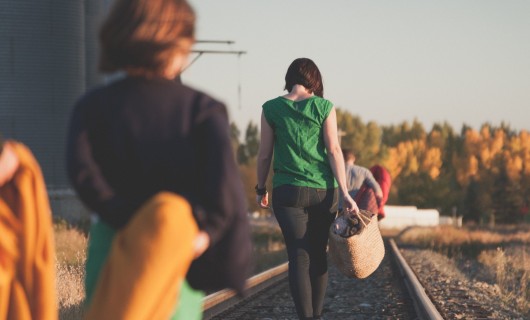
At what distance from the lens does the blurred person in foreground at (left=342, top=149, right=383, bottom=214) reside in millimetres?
10828

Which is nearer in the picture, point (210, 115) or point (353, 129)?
point (210, 115)

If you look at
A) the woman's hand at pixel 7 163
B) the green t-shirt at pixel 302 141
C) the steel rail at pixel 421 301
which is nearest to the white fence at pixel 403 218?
the steel rail at pixel 421 301

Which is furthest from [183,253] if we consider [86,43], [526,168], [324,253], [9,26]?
[526,168]

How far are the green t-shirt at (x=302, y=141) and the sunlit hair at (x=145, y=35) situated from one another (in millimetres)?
3638

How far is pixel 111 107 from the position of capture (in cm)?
348

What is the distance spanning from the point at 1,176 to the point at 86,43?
3535 centimetres

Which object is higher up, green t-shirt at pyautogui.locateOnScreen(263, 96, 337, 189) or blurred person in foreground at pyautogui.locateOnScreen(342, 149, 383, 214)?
green t-shirt at pyautogui.locateOnScreen(263, 96, 337, 189)

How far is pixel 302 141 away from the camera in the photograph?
7.12m

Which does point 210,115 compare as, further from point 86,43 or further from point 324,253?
point 86,43

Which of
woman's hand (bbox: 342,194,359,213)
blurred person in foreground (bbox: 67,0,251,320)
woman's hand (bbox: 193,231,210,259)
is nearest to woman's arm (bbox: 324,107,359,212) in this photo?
woman's hand (bbox: 342,194,359,213)

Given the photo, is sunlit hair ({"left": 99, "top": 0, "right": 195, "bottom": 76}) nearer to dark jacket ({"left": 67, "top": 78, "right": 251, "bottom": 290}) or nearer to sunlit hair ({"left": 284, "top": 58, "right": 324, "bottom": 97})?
dark jacket ({"left": 67, "top": 78, "right": 251, "bottom": 290})

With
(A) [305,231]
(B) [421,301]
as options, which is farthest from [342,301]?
(A) [305,231]

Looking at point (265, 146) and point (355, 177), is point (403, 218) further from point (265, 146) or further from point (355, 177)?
point (265, 146)

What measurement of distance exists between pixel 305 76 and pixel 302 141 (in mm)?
467
